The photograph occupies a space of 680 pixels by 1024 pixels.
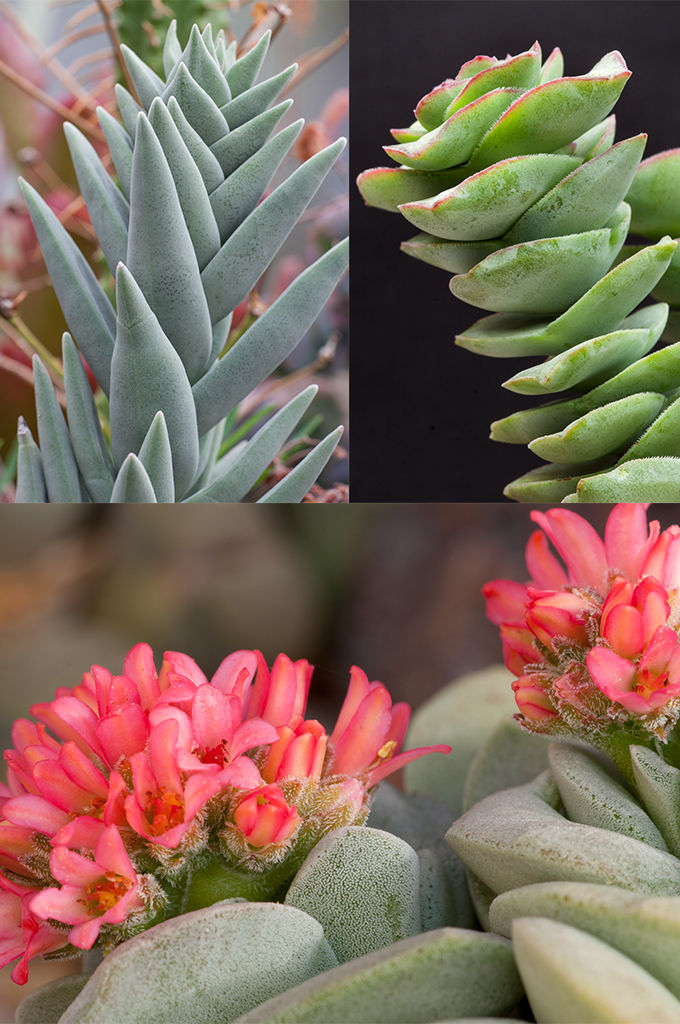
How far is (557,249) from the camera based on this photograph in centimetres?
44

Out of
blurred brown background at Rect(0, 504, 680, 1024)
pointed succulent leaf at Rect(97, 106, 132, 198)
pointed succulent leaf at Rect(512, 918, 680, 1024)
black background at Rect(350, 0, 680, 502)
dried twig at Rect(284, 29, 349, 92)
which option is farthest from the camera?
dried twig at Rect(284, 29, 349, 92)

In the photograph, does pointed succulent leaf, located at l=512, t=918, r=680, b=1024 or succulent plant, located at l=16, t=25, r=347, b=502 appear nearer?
pointed succulent leaf, located at l=512, t=918, r=680, b=1024

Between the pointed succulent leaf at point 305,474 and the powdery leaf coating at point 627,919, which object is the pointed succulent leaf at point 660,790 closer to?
the powdery leaf coating at point 627,919

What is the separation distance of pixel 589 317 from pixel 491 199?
7 cm

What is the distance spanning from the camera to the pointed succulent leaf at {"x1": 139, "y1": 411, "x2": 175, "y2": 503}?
44 cm

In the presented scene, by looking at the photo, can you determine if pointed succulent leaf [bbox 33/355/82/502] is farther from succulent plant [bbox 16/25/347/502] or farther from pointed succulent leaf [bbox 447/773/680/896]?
pointed succulent leaf [bbox 447/773/680/896]

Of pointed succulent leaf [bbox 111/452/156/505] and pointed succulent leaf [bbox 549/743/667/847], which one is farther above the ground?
pointed succulent leaf [bbox 111/452/156/505]

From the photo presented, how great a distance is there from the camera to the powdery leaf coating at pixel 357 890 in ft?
1.02

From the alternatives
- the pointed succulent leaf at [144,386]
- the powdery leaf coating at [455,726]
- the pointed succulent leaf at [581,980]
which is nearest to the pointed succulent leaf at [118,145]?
the pointed succulent leaf at [144,386]

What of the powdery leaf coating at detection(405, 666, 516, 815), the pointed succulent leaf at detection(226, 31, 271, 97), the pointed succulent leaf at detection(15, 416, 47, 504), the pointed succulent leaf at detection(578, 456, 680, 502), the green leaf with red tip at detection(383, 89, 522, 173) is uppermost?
the pointed succulent leaf at detection(226, 31, 271, 97)

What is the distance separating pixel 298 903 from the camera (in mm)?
310

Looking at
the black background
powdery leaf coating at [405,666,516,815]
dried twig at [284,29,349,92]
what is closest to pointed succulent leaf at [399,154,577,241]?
powdery leaf coating at [405,666,516,815]

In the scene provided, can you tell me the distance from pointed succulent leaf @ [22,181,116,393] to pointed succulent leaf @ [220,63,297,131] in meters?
0.11

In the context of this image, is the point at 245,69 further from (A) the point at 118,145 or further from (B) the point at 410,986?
(B) the point at 410,986
